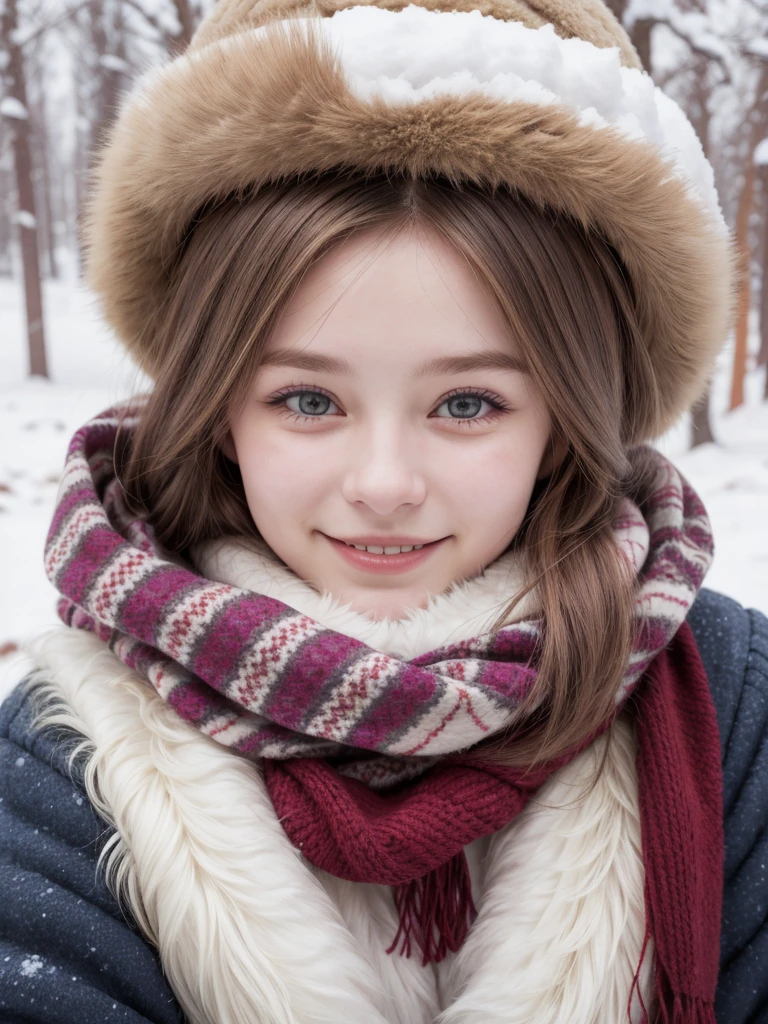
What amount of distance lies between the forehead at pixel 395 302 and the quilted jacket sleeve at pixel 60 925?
711 mm

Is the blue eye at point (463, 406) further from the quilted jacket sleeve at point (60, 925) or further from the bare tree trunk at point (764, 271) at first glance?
the bare tree trunk at point (764, 271)

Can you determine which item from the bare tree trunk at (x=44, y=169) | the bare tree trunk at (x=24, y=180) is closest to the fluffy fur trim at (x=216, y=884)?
the bare tree trunk at (x=24, y=180)

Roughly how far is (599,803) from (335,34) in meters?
1.15

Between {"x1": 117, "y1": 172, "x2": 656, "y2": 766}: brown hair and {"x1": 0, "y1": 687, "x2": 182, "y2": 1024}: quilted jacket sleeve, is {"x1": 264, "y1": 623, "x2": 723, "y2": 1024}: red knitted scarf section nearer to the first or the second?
{"x1": 117, "y1": 172, "x2": 656, "y2": 766}: brown hair

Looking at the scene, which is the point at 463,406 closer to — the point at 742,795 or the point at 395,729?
the point at 395,729

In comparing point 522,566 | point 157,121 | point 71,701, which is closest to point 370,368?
point 522,566

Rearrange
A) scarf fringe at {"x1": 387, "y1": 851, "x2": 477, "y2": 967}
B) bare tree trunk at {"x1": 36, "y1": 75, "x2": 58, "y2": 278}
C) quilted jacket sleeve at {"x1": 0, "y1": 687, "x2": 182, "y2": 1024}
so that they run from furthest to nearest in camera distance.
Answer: bare tree trunk at {"x1": 36, "y1": 75, "x2": 58, "y2": 278}, scarf fringe at {"x1": 387, "y1": 851, "x2": 477, "y2": 967}, quilted jacket sleeve at {"x1": 0, "y1": 687, "x2": 182, "y2": 1024}

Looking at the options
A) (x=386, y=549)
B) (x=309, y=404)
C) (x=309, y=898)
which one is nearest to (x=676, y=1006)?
(x=309, y=898)

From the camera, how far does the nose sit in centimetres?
104

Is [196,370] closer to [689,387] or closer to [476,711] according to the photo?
[476,711]

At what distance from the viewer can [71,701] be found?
1161 millimetres

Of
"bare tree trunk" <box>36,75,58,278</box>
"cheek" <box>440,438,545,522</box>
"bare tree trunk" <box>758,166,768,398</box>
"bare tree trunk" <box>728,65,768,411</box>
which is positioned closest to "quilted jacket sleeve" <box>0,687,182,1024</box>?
"cheek" <box>440,438,545,522</box>

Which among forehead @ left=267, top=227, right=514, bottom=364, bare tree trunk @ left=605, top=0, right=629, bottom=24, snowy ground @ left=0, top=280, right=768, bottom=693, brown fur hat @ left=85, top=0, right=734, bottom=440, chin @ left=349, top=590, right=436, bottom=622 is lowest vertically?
snowy ground @ left=0, top=280, right=768, bottom=693

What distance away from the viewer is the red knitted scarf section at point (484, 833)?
1.01 metres
